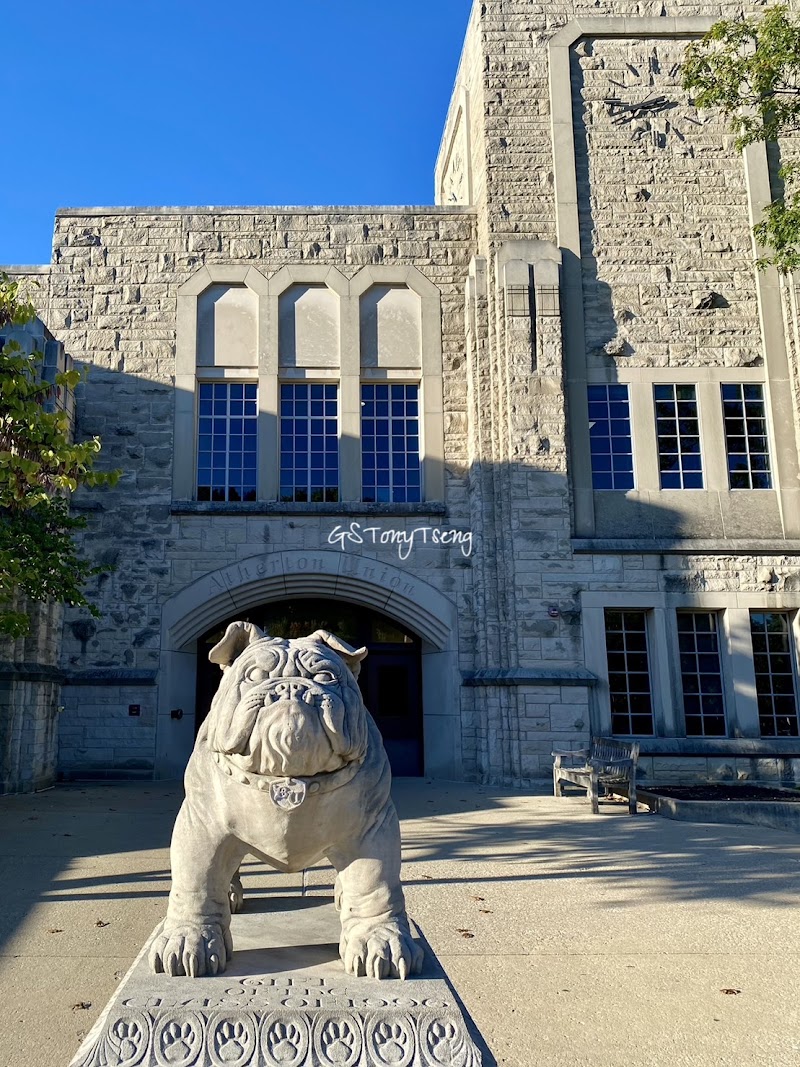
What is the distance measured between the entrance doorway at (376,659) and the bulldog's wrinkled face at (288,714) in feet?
41.3

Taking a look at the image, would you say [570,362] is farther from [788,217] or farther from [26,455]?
[26,455]

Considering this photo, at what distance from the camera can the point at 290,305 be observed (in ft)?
50.3

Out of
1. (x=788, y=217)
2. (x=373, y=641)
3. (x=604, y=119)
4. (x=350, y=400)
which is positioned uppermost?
(x=604, y=119)

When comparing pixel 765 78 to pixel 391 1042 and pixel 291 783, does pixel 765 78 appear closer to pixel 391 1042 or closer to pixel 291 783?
pixel 291 783

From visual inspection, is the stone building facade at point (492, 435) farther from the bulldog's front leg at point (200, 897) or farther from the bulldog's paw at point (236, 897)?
the bulldog's front leg at point (200, 897)

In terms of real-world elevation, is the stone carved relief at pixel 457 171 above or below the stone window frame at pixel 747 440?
above

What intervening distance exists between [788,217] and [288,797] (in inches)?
473

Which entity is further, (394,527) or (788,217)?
(394,527)

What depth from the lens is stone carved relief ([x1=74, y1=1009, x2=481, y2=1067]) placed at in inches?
93.1

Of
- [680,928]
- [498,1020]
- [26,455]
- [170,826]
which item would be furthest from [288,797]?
[170,826]

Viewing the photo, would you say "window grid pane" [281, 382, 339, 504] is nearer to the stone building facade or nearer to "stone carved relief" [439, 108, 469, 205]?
the stone building facade

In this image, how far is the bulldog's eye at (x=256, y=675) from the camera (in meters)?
2.76

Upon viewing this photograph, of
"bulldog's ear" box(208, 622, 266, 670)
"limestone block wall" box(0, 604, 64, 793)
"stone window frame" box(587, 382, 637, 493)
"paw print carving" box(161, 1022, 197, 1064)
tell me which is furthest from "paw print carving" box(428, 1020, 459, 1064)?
"stone window frame" box(587, 382, 637, 493)

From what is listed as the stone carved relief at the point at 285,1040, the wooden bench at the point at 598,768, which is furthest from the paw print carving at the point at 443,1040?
the wooden bench at the point at 598,768
